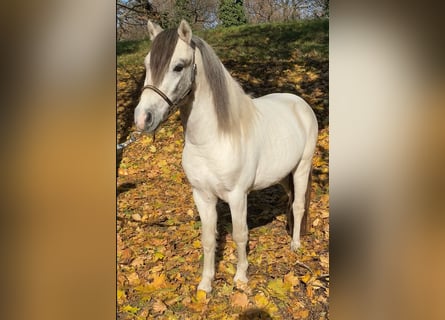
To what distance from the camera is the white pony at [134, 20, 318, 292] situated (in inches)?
43.6

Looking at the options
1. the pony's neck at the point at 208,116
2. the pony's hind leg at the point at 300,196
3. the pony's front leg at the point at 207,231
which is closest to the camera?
the pony's neck at the point at 208,116

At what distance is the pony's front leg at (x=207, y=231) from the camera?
1.33m

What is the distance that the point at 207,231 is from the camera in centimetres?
137

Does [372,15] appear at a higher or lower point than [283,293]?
higher

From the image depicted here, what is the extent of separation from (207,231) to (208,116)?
16.5 inches

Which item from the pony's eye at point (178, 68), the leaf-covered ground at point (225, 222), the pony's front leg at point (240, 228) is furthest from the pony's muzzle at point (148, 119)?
the pony's front leg at point (240, 228)

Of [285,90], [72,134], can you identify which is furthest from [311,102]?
[72,134]

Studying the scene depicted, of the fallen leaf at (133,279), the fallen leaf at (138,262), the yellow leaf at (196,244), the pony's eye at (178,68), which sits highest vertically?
the pony's eye at (178,68)

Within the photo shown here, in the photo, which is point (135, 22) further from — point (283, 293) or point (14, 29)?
point (283, 293)

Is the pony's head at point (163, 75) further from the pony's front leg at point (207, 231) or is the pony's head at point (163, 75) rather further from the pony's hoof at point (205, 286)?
the pony's hoof at point (205, 286)

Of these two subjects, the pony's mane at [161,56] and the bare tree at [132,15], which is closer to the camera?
the pony's mane at [161,56]

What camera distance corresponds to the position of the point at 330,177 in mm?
1315

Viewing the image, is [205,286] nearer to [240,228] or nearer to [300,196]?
[240,228]

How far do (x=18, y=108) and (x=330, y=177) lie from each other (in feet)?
3.53
